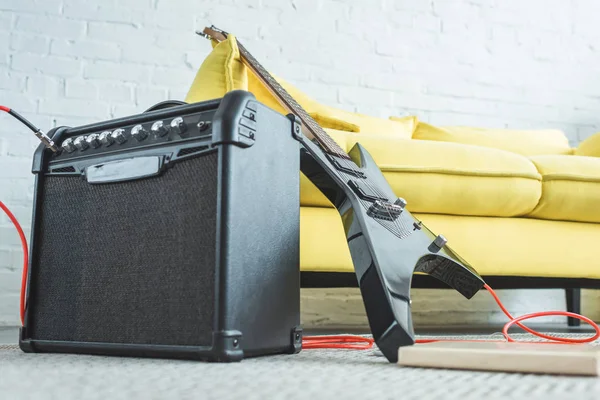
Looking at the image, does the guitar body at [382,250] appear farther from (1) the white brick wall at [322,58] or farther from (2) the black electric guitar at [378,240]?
(1) the white brick wall at [322,58]

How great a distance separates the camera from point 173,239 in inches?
32.0

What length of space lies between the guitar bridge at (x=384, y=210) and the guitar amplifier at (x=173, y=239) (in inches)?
4.8

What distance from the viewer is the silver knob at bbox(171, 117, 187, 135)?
835mm

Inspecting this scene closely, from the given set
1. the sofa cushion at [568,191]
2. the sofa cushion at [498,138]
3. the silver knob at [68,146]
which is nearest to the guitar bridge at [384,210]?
the silver knob at [68,146]

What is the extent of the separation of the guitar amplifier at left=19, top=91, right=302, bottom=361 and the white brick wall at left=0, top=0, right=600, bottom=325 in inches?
42.1

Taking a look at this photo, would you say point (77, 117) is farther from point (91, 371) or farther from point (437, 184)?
point (91, 371)

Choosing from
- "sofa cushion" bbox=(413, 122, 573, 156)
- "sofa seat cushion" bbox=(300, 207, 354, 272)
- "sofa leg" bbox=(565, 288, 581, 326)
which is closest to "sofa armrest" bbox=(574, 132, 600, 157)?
"sofa cushion" bbox=(413, 122, 573, 156)

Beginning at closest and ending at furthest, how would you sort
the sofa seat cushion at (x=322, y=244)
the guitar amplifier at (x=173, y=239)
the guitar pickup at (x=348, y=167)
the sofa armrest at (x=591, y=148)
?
1. the guitar amplifier at (x=173, y=239)
2. the guitar pickup at (x=348, y=167)
3. the sofa seat cushion at (x=322, y=244)
4. the sofa armrest at (x=591, y=148)

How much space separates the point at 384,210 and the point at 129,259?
38 centimetres

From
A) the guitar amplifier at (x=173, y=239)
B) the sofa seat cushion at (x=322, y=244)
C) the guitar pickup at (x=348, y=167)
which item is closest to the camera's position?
the guitar amplifier at (x=173, y=239)

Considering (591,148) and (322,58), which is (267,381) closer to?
(591,148)

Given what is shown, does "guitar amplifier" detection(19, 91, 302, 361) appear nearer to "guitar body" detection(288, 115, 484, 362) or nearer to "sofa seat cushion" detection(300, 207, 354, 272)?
"guitar body" detection(288, 115, 484, 362)

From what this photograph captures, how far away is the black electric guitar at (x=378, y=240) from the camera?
32.1 inches

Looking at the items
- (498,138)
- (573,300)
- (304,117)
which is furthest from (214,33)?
(573,300)
